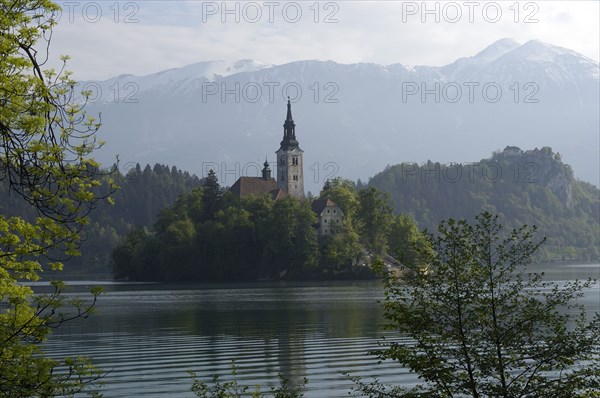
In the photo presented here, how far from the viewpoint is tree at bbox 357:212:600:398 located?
1712 centimetres

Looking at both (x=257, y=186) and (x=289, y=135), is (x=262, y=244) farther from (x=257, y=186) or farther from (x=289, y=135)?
(x=289, y=135)

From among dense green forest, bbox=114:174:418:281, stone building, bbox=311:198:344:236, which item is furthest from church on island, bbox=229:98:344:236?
dense green forest, bbox=114:174:418:281

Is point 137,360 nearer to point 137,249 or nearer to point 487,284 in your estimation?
point 487,284

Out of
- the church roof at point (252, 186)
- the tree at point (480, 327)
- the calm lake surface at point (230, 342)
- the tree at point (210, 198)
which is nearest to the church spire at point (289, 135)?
the church roof at point (252, 186)

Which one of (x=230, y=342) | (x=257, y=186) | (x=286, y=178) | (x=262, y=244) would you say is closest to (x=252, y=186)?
(x=257, y=186)

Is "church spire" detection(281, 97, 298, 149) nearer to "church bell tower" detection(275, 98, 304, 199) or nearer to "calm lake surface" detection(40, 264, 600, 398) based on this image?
"church bell tower" detection(275, 98, 304, 199)

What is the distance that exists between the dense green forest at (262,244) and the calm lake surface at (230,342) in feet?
147

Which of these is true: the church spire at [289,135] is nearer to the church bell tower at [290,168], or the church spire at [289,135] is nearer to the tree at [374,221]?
the church bell tower at [290,168]

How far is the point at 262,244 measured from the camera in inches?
5290

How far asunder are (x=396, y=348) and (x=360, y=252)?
372 feet

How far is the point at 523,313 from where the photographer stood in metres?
18.1

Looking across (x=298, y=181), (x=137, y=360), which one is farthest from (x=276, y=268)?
(x=137, y=360)

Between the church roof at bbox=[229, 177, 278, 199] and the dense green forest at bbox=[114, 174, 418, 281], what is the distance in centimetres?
3114

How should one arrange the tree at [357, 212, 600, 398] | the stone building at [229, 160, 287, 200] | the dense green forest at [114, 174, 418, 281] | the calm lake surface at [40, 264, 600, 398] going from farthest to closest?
1. the stone building at [229, 160, 287, 200]
2. the dense green forest at [114, 174, 418, 281]
3. the calm lake surface at [40, 264, 600, 398]
4. the tree at [357, 212, 600, 398]
